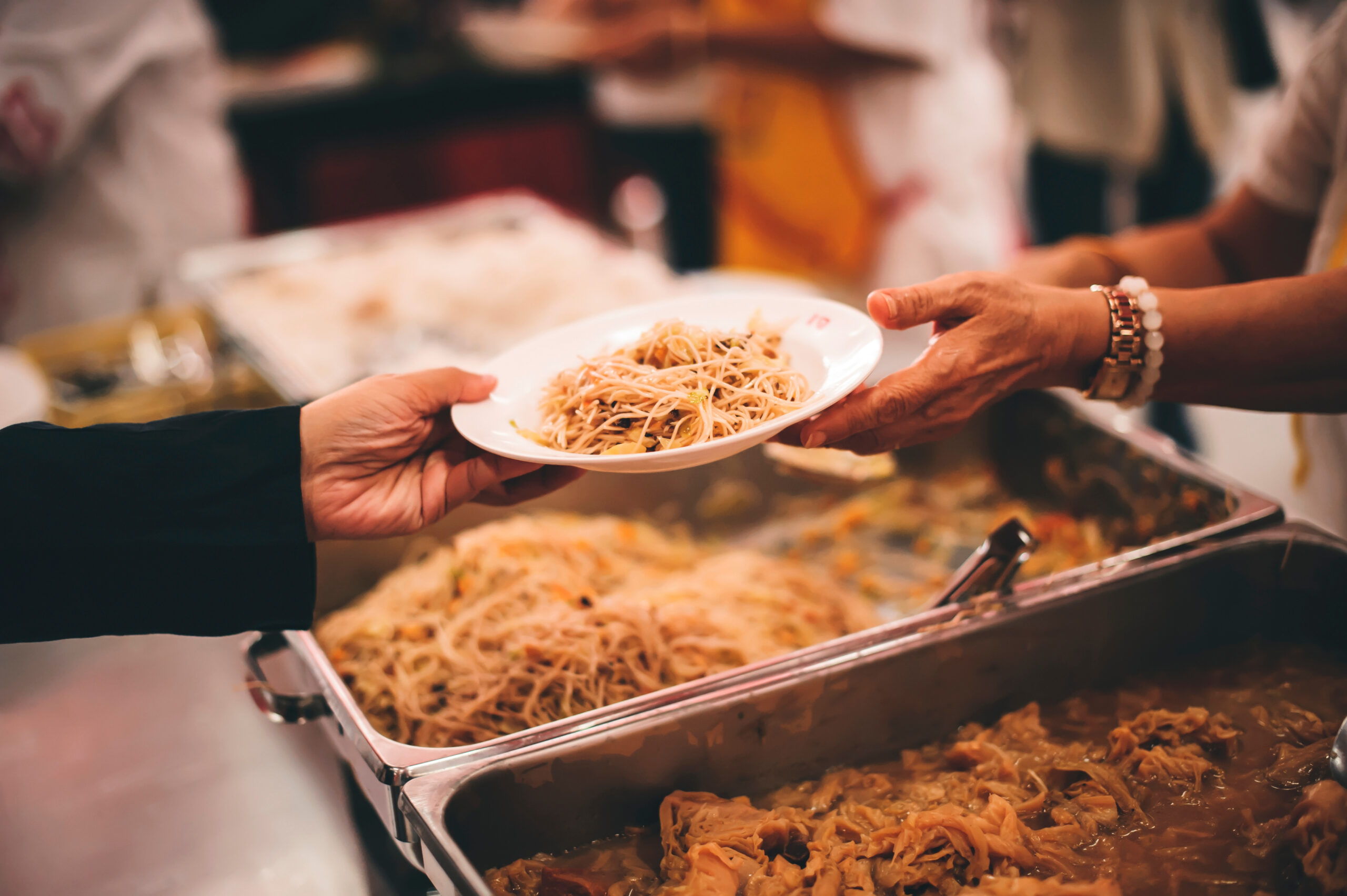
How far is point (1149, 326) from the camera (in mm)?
1477

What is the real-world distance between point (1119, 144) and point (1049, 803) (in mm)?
3227

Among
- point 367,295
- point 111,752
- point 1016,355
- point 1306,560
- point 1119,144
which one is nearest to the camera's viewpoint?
point 1016,355

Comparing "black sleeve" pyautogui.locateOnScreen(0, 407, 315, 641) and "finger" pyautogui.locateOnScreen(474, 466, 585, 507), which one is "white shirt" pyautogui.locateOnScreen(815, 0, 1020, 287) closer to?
"finger" pyautogui.locateOnScreen(474, 466, 585, 507)

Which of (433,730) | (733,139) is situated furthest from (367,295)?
(433,730)

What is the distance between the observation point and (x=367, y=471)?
1.53 m

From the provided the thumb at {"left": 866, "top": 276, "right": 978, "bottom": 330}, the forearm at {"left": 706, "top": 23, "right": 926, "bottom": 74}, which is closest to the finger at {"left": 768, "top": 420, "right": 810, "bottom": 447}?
the thumb at {"left": 866, "top": 276, "right": 978, "bottom": 330}

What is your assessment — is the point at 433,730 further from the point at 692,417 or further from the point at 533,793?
the point at 692,417

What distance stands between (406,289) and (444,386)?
184 centimetres

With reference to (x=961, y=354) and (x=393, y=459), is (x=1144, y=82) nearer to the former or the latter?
(x=961, y=354)

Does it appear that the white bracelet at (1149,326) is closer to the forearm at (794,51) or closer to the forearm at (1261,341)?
the forearm at (1261,341)

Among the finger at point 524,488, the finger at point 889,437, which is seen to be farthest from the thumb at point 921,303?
the finger at point 524,488

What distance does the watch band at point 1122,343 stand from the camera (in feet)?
4.85

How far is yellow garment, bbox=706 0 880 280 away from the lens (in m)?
3.62

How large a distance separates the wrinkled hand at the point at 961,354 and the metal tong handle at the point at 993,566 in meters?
0.22
